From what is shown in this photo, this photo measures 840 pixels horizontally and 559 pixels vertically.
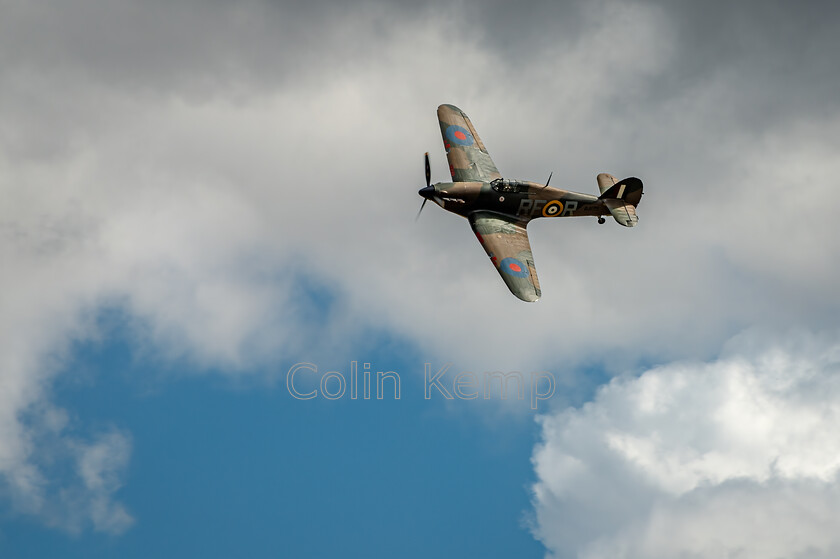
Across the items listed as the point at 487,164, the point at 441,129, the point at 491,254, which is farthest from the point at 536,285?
the point at 441,129

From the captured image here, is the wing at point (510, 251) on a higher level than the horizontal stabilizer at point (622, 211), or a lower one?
lower

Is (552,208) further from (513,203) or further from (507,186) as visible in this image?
(507,186)

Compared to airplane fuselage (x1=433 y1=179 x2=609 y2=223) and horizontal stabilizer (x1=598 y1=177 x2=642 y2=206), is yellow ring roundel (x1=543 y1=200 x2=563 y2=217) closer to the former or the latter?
airplane fuselage (x1=433 y1=179 x2=609 y2=223)

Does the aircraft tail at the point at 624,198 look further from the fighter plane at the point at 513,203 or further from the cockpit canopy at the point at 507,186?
the cockpit canopy at the point at 507,186

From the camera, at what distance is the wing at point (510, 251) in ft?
201

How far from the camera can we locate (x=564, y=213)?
6850 centimetres

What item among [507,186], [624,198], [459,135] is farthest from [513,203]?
[459,135]

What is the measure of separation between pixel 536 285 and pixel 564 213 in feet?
28.8

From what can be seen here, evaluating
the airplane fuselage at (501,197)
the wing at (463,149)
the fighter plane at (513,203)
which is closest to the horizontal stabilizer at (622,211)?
the fighter plane at (513,203)

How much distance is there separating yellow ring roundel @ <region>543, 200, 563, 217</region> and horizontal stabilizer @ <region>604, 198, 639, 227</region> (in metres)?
3.09

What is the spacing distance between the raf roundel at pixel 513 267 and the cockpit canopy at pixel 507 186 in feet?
18.9

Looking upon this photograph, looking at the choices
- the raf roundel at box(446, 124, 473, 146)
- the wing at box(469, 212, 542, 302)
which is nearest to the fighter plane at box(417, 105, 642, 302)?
the wing at box(469, 212, 542, 302)

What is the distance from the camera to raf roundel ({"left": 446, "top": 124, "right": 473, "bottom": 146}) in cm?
7256

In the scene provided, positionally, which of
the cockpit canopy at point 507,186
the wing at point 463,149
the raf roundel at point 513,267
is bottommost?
the raf roundel at point 513,267
